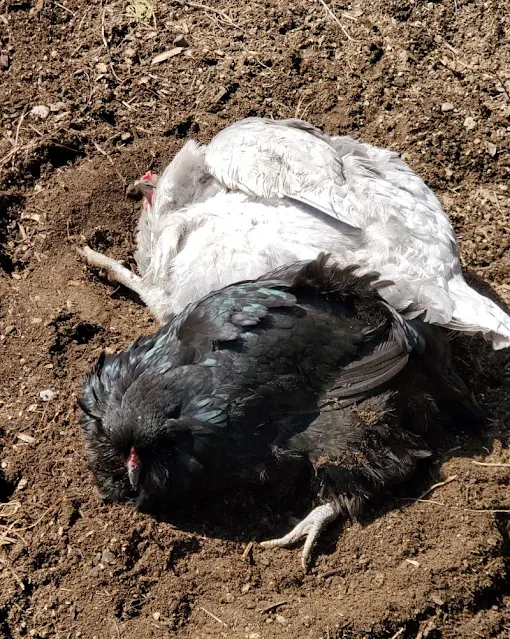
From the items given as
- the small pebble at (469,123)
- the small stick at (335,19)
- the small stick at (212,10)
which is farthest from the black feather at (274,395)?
the small stick at (212,10)

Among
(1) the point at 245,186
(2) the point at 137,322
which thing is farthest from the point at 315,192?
(2) the point at 137,322

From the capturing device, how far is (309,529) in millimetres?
2941

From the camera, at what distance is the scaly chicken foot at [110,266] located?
148 inches

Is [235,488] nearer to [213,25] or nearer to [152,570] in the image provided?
[152,570]

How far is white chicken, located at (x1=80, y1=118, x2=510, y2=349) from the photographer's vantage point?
3.07 meters

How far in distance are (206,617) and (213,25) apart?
3609 mm

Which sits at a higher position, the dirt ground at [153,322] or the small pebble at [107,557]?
the dirt ground at [153,322]

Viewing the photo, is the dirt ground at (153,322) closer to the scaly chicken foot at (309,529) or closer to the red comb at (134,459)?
the scaly chicken foot at (309,529)

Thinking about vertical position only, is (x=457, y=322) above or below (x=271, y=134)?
→ below

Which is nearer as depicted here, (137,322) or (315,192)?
(315,192)

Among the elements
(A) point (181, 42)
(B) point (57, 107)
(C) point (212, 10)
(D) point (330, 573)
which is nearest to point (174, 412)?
(D) point (330, 573)

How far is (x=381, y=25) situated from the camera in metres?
4.41

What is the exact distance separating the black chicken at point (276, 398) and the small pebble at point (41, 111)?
1930 millimetres

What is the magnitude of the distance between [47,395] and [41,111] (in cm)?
190
